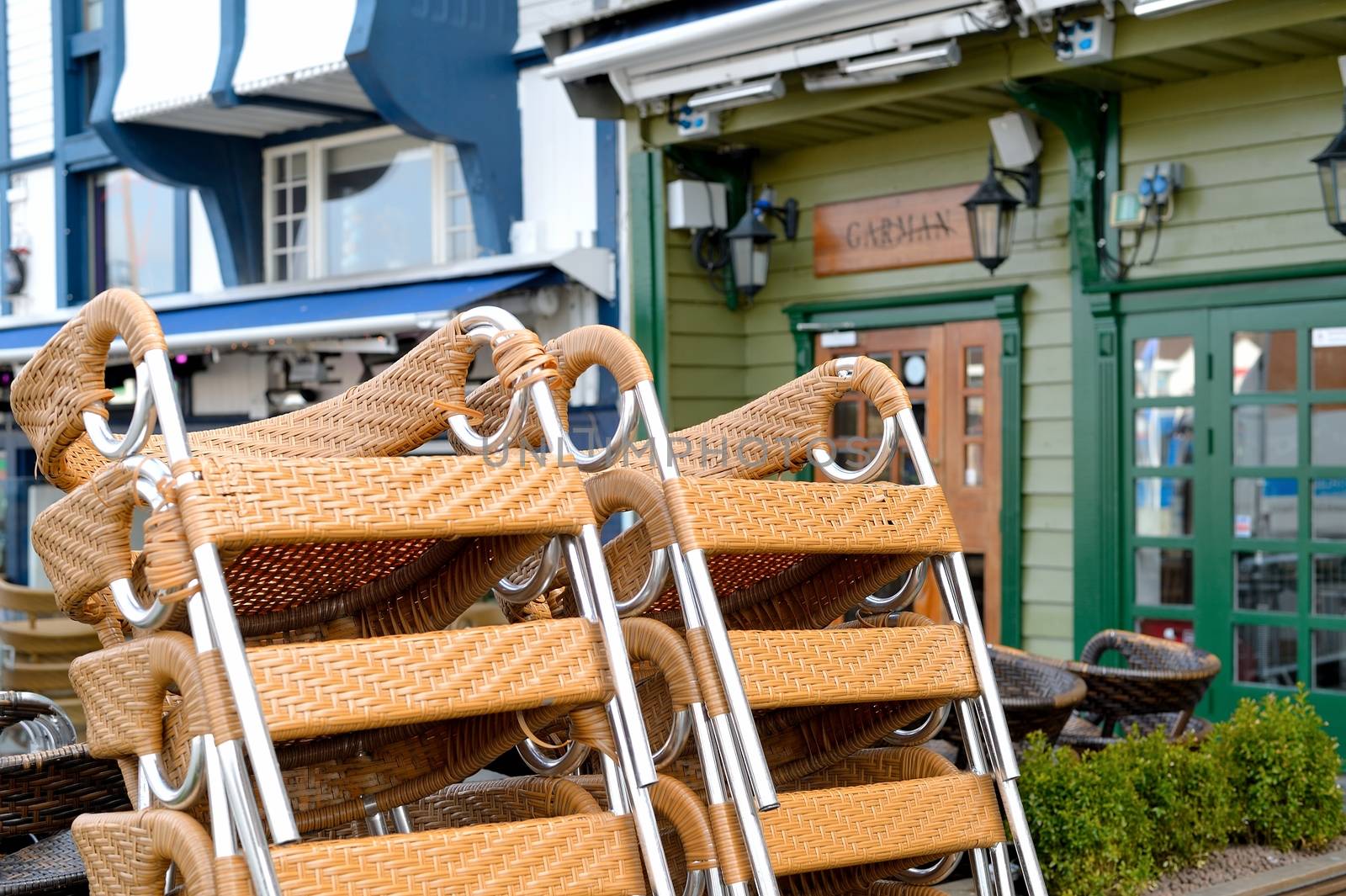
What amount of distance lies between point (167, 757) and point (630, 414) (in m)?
0.93

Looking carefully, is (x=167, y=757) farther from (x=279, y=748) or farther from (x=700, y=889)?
(x=700, y=889)

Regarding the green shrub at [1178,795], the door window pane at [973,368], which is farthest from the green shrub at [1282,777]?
the door window pane at [973,368]

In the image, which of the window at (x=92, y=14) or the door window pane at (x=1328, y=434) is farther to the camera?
the window at (x=92, y=14)

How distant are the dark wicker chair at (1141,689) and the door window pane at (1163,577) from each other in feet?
4.90

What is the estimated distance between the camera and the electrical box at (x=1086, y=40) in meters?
6.16

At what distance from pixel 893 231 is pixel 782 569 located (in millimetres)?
5124

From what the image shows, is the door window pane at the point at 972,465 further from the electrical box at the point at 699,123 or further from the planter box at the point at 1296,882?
the planter box at the point at 1296,882

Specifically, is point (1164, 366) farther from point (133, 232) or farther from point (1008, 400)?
point (133, 232)

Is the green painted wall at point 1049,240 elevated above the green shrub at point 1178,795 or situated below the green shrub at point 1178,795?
above

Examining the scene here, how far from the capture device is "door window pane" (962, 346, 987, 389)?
7.69m

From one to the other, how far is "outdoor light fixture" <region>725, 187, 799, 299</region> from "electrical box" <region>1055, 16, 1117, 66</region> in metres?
2.31

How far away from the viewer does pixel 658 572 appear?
8.45ft

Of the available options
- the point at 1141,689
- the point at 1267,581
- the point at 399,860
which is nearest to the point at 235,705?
the point at 399,860

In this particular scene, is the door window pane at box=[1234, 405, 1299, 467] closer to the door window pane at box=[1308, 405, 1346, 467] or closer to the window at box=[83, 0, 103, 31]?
the door window pane at box=[1308, 405, 1346, 467]
